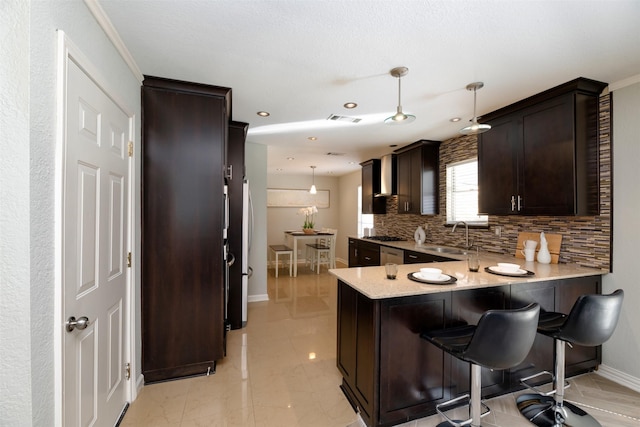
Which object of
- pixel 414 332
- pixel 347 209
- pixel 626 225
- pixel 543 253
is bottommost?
pixel 414 332

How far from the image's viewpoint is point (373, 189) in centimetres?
562

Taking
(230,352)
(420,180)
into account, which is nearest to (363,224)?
(420,180)

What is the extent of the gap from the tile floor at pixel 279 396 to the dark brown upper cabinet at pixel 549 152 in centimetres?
144

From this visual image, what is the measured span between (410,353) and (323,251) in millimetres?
4806

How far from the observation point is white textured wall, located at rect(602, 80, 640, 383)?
7.39 feet

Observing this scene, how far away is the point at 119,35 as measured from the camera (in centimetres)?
173

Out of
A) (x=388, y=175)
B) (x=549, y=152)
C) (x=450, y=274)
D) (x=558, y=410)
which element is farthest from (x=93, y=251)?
(x=388, y=175)

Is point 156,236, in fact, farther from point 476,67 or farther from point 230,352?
point 476,67

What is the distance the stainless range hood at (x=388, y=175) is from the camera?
4.93 meters

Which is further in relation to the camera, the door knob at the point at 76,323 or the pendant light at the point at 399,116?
A: the pendant light at the point at 399,116

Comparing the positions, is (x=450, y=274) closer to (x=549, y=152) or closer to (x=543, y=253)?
(x=543, y=253)

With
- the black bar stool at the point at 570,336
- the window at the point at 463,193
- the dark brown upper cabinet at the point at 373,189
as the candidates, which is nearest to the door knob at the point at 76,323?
the black bar stool at the point at 570,336

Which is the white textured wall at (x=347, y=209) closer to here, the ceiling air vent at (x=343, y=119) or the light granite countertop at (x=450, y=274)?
the ceiling air vent at (x=343, y=119)

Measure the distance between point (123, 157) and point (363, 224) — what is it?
5.84 metres
